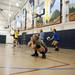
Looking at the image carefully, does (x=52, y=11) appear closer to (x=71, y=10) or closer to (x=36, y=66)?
(x=71, y=10)

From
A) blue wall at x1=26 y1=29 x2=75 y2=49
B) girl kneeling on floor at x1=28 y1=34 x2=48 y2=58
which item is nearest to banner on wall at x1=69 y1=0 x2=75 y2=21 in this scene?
blue wall at x1=26 y1=29 x2=75 y2=49

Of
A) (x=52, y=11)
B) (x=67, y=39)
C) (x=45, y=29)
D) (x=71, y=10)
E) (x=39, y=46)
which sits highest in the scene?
(x=52, y=11)

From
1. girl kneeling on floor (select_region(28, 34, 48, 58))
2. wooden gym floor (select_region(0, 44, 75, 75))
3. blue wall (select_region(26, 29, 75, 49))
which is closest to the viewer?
wooden gym floor (select_region(0, 44, 75, 75))

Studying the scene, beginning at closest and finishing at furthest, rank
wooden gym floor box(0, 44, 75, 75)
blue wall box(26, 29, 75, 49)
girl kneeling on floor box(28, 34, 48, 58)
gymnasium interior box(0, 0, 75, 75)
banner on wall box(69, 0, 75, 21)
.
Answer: wooden gym floor box(0, 44, 75, 75)
gymnasium interior box(0, 0, 75, 75)
girl kneeling on floor box(28, 34, 48, 58)
blue wall box(26, 29, 75, 49)
banner on wall box(69, 0, 75, 21)

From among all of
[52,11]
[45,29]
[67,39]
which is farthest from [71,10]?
[45,29]

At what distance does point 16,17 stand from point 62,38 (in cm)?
1726

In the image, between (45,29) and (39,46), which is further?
(45,29)

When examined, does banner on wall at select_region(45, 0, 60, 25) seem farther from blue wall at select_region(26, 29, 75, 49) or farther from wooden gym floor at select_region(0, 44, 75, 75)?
wooden gym floor at select_region(0, 44, 75, 75)

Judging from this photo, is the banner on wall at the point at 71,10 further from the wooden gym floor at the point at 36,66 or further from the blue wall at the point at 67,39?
the wooden gym floor at the point at 36,66

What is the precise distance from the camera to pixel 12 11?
95.2 feet

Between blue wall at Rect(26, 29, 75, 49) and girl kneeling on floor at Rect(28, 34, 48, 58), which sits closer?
girl kneeling on floor at Rect(28, 34, 48, 58)

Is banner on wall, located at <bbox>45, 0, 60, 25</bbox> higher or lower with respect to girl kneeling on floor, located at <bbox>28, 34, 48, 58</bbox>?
higher

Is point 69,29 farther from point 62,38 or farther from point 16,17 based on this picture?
point 16,17

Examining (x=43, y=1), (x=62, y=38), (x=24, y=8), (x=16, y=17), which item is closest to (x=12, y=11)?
(x=16, y=17)
